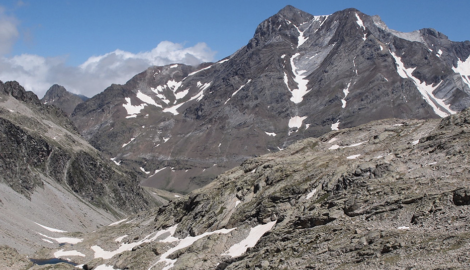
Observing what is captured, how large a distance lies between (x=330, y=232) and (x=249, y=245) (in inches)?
560

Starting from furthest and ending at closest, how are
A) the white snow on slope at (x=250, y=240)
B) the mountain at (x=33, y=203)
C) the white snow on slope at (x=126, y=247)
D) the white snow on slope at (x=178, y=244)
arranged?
the mountain at (x=33, y=203) → the white snow on slope at (x=126, y=247) → the white snow on slope at (x=178, y=244) → the white snow on slope at (x=250, y=240)

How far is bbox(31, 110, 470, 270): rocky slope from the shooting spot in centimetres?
3825

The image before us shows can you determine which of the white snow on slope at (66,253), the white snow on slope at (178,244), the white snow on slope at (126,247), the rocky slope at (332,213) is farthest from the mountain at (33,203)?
the white snow on slope at (178,244)

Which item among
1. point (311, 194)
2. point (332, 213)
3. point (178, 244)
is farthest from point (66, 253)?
point (332, 213)

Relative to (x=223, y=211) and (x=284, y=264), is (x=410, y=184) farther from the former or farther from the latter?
(x=223, y=211)

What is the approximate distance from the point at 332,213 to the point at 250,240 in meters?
13.3

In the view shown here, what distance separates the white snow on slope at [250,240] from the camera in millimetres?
56438

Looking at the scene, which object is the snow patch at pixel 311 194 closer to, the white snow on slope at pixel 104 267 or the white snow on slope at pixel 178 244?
the white snow on slope at pixel 178 244

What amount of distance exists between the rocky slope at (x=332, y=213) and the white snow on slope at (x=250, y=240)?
0.20 m

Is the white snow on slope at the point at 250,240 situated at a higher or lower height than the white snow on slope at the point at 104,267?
higher

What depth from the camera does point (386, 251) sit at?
37125 mm

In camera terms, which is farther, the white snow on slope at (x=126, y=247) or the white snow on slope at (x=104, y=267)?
the white snow on slope at (x=126, y=247)

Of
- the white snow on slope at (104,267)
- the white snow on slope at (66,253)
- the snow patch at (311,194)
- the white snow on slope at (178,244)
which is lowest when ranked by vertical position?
the white snow on slope at (104,267)

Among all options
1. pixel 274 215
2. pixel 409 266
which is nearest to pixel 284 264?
pixel 409 266
